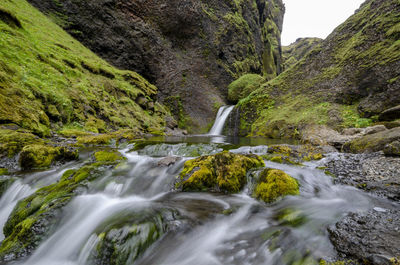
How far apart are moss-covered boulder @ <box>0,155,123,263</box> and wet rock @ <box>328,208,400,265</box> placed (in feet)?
12.7

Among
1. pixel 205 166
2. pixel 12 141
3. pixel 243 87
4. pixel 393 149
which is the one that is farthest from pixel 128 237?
pixel 243 87

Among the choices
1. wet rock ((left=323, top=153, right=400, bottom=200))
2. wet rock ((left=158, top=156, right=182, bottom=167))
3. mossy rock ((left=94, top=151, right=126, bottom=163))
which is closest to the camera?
wet rock ((left=323, top=153, right=400, bottom=200))

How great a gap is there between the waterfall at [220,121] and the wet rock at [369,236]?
43.1 feet

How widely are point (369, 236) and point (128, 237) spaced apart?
282 cm

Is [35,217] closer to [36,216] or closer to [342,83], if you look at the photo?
[36,216]

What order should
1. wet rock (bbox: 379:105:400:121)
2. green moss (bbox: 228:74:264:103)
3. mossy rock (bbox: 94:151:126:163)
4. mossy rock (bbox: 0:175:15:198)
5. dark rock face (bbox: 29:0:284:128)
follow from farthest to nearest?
green moss (bbox: 228:74:264:103), dark rock face (bbox: 29:0:284:128), wet rock (bbox: 379:105:400:121), mossy rock (bbox: 94:151:126:163), mossy rock (bbox: 0:175:15:198)

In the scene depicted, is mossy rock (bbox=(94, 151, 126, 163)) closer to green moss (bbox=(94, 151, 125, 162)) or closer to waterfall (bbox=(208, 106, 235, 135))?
green moss (bbox=(94, 151, 125, 162))

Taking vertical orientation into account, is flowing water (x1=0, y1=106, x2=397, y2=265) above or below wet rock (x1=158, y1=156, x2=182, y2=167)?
below

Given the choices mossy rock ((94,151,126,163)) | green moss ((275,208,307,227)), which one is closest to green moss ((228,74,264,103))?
mossy rock ((94,151,126,163))

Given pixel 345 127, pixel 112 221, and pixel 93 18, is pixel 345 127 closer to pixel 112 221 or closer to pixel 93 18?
pixel 112 221

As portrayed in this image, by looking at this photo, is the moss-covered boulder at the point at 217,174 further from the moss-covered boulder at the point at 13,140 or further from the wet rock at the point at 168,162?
the moss-covered boulder at the point at 13,140

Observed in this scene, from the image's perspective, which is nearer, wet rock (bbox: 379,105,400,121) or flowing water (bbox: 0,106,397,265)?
flowing water (bbox: 0,106,397,265)

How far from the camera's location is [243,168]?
12.8 ft

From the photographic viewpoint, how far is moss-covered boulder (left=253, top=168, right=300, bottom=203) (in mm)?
3172
